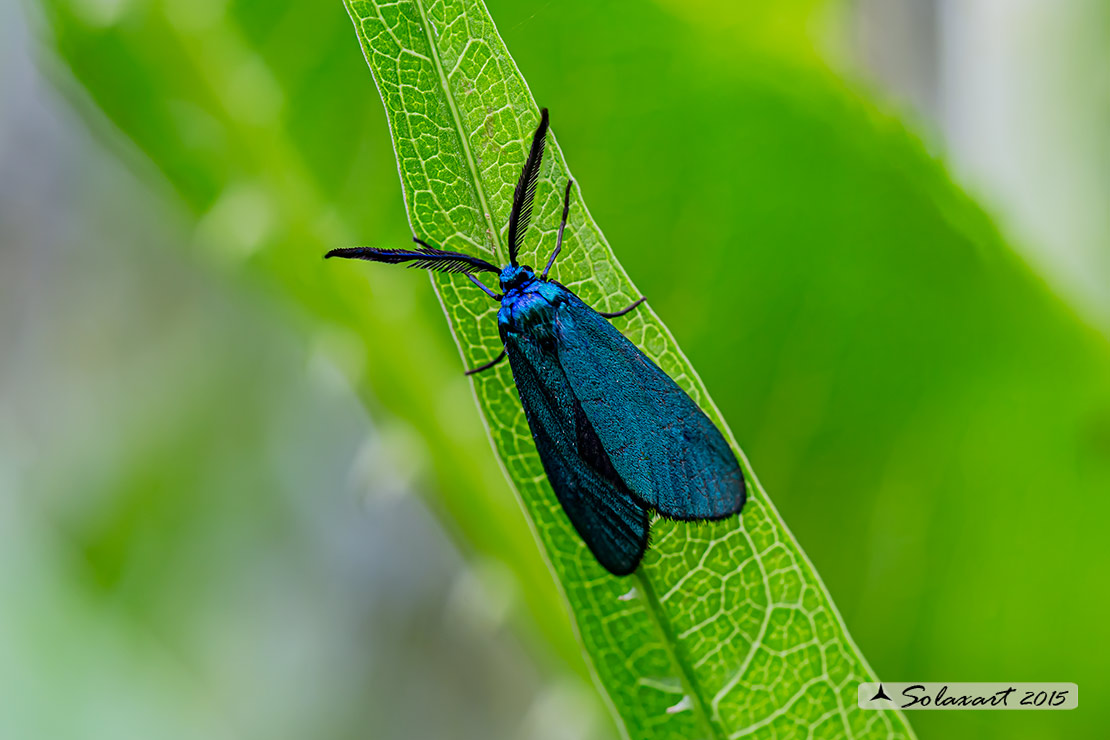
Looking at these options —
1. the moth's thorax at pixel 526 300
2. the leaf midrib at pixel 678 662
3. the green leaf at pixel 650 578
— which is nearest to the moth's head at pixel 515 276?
the moth's thorax at pixel 526 300

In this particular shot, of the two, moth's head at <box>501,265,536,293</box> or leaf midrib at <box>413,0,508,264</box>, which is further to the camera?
moth's head at <box>501,265,536,293</box>

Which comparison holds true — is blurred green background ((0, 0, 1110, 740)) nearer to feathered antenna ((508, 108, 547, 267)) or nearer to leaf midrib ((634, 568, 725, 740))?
feathered antenna ((508, 108, 547, 267))

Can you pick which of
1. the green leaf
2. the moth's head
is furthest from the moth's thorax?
the green leaf

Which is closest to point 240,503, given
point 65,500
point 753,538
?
point 65,500

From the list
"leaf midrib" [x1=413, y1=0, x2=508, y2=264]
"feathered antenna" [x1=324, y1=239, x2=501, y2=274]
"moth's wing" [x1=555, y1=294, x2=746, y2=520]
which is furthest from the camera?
"moth's wing" [x1=555, y1=294, x2=746, y2=520]

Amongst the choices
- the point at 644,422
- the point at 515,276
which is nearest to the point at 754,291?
the point at 644,422

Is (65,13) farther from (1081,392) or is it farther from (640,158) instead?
(1081,392)

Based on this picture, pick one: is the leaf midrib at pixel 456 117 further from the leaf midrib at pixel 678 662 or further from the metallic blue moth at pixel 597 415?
the leaf midrib at pixel 678 662
